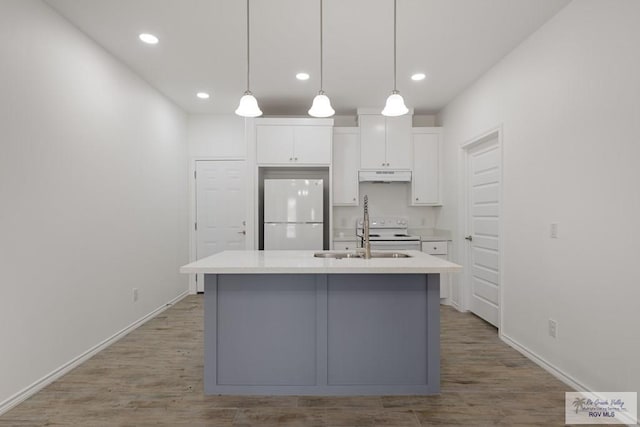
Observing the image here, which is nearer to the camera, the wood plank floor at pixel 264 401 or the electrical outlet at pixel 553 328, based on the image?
the wood plank floor at pixel 264 401

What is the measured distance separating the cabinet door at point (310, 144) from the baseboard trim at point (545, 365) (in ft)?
9.20

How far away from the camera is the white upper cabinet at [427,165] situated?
4.69 metres

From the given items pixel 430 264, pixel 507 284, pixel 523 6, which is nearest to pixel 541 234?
pixel 507 284

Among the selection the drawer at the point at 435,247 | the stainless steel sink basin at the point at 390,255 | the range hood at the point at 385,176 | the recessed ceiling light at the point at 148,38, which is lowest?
the drawer at the point at 435,247

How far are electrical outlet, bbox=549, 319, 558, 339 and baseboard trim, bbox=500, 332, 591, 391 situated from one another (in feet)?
0.72

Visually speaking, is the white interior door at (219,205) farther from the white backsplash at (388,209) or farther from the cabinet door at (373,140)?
the cabinet door at (373,140)

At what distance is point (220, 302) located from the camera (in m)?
2.27

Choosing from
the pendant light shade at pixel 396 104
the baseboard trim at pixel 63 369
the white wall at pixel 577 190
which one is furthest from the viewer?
the pendant light shade at pixel 396 104

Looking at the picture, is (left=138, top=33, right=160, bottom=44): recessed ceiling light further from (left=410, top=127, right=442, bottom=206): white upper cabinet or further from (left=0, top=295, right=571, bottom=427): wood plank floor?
(left=410, top=127, right=442, bottom=206): white upper cabinet

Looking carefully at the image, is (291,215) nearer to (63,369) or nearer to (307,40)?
(307,40)

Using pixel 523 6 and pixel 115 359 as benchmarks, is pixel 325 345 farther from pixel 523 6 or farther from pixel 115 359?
pixel 523 6

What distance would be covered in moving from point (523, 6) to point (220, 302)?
2939mm

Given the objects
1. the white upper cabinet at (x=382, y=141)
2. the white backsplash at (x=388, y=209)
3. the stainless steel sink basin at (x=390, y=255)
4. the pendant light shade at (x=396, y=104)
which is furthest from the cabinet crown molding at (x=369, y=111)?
the stainless steel sink basin at (x=390, y=255)

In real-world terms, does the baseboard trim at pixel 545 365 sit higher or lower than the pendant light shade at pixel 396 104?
lower
